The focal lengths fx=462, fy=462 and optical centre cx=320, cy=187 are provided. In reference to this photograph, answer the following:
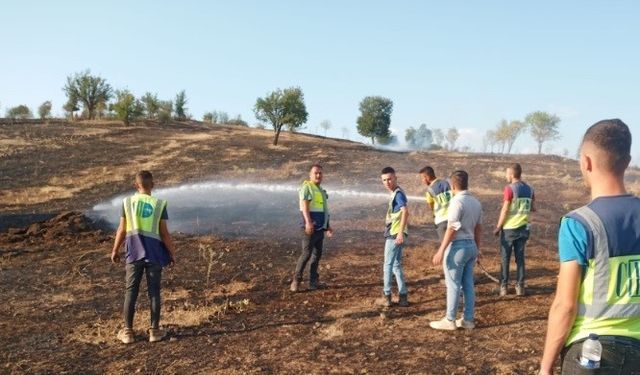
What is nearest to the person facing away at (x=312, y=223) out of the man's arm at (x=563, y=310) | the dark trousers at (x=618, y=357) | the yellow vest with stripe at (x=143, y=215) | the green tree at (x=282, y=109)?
the yellow vest with stripe at (x=143, y=215)

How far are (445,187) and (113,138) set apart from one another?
3437 cm

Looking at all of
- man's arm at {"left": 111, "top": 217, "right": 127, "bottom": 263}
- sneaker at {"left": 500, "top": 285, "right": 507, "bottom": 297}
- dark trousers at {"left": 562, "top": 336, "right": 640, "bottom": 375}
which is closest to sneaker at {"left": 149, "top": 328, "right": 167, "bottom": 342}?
man's arm at {"left": 111, "top": 217, "right": 127, "bottom": 263}

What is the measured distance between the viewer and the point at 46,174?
78.3ft

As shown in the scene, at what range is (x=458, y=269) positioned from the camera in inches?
227

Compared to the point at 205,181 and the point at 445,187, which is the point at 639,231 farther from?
the point at 205,181

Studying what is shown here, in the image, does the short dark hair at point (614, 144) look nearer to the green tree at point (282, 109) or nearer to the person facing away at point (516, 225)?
the person facing away at point (516, 225)

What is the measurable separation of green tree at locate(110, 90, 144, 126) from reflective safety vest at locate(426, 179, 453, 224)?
42.4 meters

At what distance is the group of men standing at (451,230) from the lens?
227 inches

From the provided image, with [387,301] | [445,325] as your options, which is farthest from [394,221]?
[445,325]

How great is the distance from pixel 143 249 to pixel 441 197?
176 inches

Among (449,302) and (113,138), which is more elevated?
(113,138)

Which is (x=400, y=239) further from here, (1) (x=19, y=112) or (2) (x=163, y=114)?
(1) (x=19, y=112)

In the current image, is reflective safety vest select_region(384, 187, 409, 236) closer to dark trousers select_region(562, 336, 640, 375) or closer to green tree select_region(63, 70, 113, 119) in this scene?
dark trousers select_region(562, 336, 640, 375)

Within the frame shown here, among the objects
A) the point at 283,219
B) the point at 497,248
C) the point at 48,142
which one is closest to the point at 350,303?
the point at 497,248
